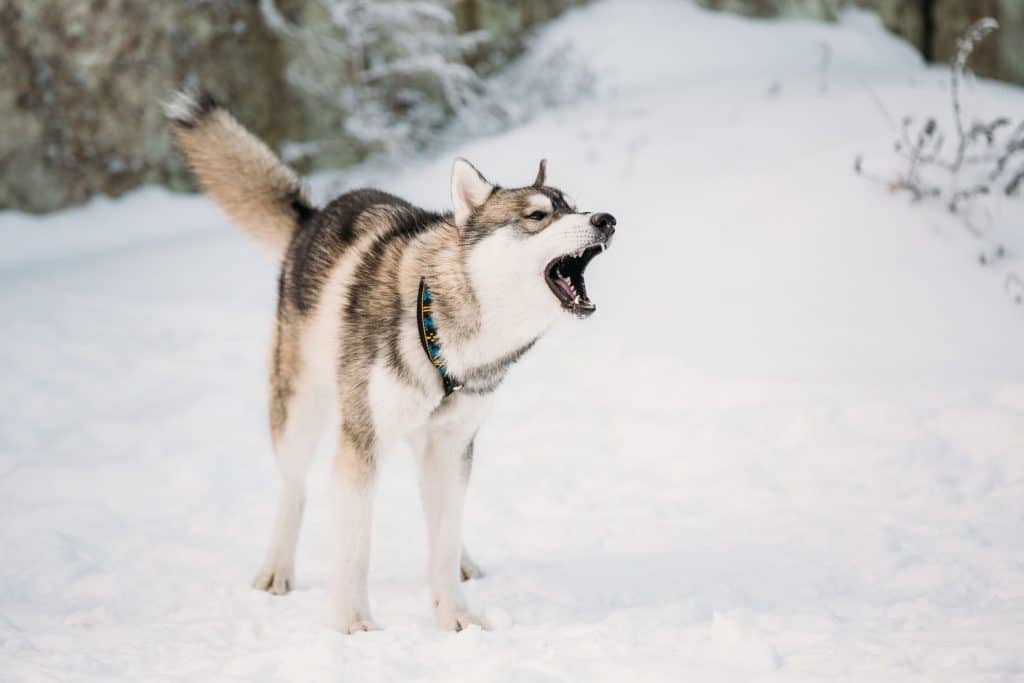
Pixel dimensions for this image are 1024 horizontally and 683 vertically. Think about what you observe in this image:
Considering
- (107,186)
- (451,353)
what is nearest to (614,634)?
(451,353)

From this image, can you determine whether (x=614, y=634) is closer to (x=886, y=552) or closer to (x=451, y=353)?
(x=451, y=353)

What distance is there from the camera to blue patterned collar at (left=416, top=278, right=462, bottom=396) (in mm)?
3080

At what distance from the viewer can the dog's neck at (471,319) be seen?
302cm

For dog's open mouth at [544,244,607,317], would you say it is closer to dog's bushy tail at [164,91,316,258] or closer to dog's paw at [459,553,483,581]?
dog's paw at [459,553,483,581]

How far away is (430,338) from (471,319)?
0.50 feet

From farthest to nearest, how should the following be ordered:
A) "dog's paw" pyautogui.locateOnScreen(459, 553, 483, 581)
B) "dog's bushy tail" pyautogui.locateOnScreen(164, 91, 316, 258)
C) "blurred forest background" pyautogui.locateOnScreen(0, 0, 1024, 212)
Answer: "blurred forest background" pyautogui.locateOnScreen(0, 0, 1024, 212)
"dog's bushy tail" pyautogui.locateOnScreen(164, 91, 316, 258)
"dog's paw" pyautogui.locateOnScreen(459, 553, 483, 581)

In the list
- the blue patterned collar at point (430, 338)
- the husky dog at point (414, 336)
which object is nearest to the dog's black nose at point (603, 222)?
the husky dog at point (414, 336)

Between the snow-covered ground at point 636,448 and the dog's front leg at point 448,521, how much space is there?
0.35ft

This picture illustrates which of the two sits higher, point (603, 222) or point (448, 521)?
point (603, 222)

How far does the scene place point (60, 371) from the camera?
19.2ft

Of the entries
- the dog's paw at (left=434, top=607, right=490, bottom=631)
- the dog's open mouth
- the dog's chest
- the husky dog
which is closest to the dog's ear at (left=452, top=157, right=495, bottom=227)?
the husky dog

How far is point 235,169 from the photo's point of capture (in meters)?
Answer: 4.03

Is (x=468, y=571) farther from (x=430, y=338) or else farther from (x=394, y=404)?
(x=430, y=338)

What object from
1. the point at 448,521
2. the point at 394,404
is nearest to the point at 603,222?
the point at 394,404
